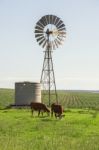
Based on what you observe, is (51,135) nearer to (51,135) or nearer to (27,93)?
(51,135)

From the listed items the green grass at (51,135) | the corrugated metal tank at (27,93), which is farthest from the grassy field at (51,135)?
the corrugated metal tank at (27,93)

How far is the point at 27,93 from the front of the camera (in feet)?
167

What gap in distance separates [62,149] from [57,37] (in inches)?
1470

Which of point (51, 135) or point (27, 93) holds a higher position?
point (27, 93)

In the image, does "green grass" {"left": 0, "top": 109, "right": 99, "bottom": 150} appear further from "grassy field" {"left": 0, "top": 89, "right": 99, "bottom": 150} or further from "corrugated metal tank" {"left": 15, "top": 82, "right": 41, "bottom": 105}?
"corrugated metal tank" {"left": 15, "top": 82, "right": 41, "bottom": 105}

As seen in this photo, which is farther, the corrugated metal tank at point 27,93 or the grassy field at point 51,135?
the corrugated metal tank at point 27,93

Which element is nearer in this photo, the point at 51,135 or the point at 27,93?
the point at 51,135

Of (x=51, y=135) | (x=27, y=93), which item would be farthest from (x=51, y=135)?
(x=27, y=93)

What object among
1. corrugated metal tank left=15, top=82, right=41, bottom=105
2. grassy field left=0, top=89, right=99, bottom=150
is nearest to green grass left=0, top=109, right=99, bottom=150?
grassy field left=0, top=89, right=99, bottom=150

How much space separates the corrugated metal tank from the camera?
50.4 meters

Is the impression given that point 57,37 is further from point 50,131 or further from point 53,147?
point 53,147

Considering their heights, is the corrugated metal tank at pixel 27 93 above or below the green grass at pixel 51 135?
above

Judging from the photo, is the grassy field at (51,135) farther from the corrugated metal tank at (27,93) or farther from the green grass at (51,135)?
the corrugated metal tank at (27,93)

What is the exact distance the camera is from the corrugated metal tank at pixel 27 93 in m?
50.4
